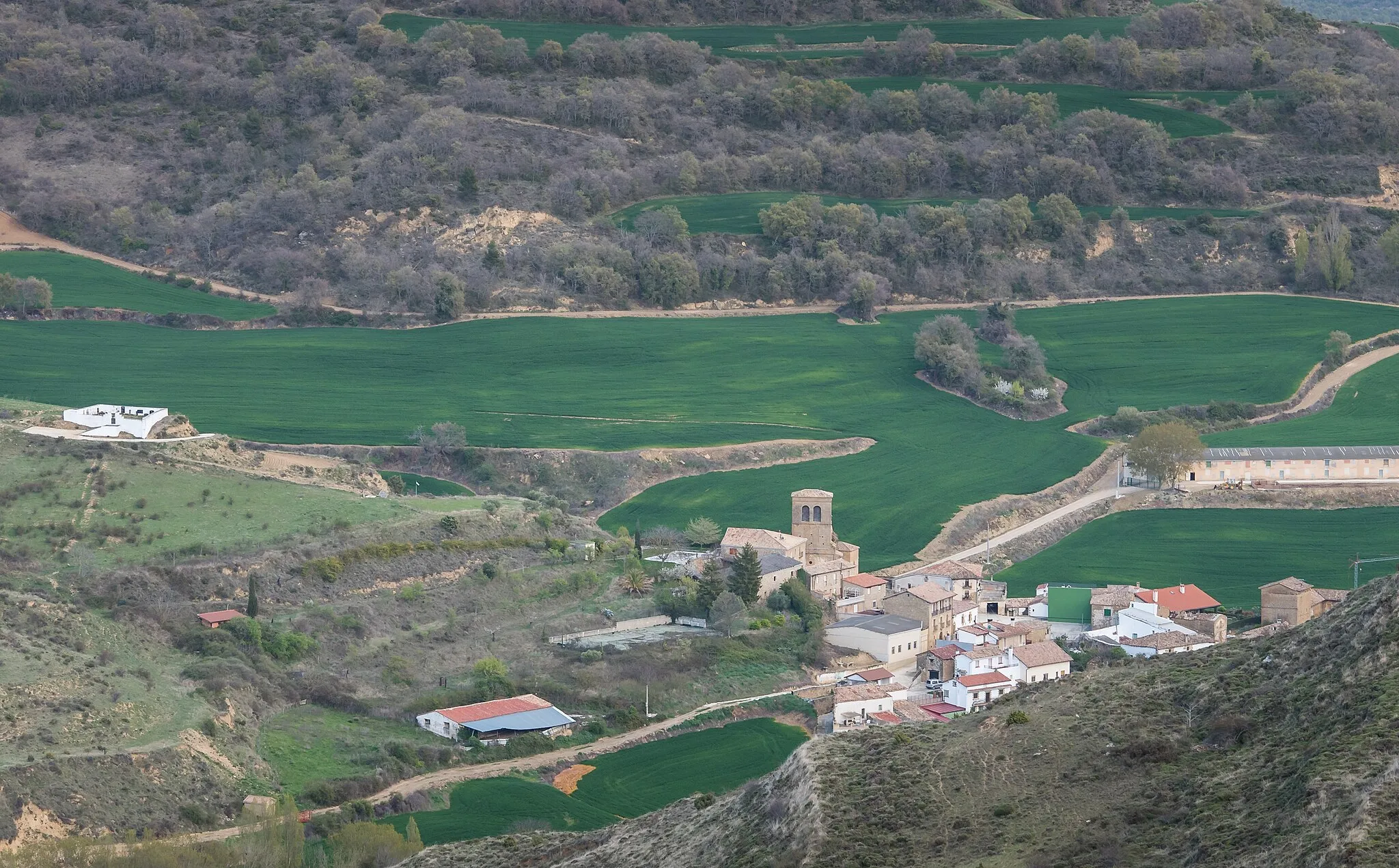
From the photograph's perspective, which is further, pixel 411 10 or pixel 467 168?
pixel 411 10

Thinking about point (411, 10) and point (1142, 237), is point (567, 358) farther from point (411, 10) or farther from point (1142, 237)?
point (411, 10)

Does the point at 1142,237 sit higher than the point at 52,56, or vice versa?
the point at 52,56

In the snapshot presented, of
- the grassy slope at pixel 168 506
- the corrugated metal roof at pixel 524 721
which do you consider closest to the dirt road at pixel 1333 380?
the grassy slope at pixel 168 506

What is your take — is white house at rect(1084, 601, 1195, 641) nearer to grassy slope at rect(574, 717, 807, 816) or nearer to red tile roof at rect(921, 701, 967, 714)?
red tile roof at rect(921, 701, 967, 714)

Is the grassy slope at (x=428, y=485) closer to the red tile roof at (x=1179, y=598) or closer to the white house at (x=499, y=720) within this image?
the white house at (x=499, y=720)

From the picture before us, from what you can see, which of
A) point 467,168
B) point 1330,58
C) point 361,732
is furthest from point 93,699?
point 1330,58
